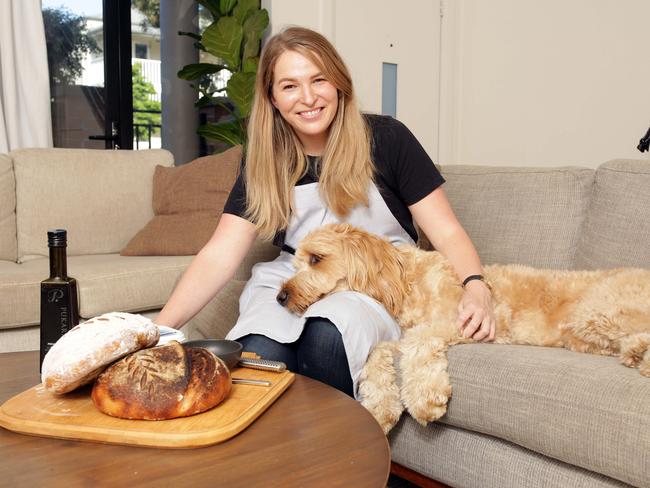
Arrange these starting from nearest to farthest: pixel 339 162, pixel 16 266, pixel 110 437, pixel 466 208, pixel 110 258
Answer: pixel 110 437
pixel 339 162
pixel 466 208
pixel 16 266
pixel 110 258

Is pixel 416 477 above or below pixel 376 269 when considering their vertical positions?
below

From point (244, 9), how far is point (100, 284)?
2.44 meters

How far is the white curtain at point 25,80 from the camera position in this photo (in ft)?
15.3

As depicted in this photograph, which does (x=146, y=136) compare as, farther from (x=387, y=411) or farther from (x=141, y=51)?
(x=387, y=411)

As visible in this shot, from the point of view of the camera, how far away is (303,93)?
2188 millimetres

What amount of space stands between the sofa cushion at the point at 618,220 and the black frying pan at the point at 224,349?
1.39m

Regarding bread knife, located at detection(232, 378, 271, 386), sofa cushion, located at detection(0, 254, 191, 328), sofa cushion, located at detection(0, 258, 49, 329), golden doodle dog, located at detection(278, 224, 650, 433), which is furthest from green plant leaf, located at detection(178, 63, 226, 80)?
bread knife, located at detection(232, 378, 271, 386)

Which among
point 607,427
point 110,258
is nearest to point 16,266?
point 110,258

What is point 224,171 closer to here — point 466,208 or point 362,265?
point 466,208

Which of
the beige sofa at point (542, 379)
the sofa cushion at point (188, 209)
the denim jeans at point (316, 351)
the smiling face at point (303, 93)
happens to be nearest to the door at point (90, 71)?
the sofa cushion at point (188, 209)

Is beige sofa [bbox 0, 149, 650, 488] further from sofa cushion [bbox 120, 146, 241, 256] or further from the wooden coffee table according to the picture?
the wooden coffee table

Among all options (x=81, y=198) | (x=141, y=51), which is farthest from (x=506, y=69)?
(x=81, y=198)

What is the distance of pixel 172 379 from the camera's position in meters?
1.16

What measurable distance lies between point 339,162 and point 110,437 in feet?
4.37
